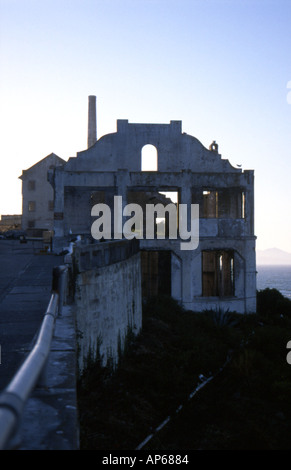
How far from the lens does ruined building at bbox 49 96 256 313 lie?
22844 mm

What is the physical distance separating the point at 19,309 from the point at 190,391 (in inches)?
288

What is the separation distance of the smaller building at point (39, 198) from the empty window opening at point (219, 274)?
2201 centimetres

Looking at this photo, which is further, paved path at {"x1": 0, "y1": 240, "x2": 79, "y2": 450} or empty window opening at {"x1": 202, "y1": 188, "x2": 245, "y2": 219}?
empty window opening at {"x1": 202, "y1": 188, "x2": 245, "y2": 219}

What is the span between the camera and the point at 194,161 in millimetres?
26625

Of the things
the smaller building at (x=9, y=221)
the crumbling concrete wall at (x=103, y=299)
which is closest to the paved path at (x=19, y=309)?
the crumbling concrete wall at (x=103, y=299)

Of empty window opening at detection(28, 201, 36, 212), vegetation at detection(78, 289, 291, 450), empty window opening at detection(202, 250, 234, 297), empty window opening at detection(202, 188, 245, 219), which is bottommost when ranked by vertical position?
vegetation at detection(78, 289, 291, 450)

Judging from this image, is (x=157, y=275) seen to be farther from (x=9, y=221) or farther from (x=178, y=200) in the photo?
(x=9, y=221)

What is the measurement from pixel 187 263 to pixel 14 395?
21.1m

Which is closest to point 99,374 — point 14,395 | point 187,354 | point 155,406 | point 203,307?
point 155,406

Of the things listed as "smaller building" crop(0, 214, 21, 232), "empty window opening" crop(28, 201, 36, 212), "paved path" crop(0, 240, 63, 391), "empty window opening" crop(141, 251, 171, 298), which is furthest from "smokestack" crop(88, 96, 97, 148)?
"paved path" crop(0, 240, 63, 391)

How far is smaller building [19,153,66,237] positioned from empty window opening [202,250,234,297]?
→ 72.2 ft

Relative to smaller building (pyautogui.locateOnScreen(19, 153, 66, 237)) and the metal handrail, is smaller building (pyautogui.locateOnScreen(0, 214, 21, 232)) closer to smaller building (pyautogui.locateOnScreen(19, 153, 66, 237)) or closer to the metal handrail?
smaller building (pyautogui.locateOnScreen(19, 153, 66, 237))

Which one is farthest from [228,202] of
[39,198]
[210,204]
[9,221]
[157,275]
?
[9,221]

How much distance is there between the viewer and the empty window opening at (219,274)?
24031 millimetres
